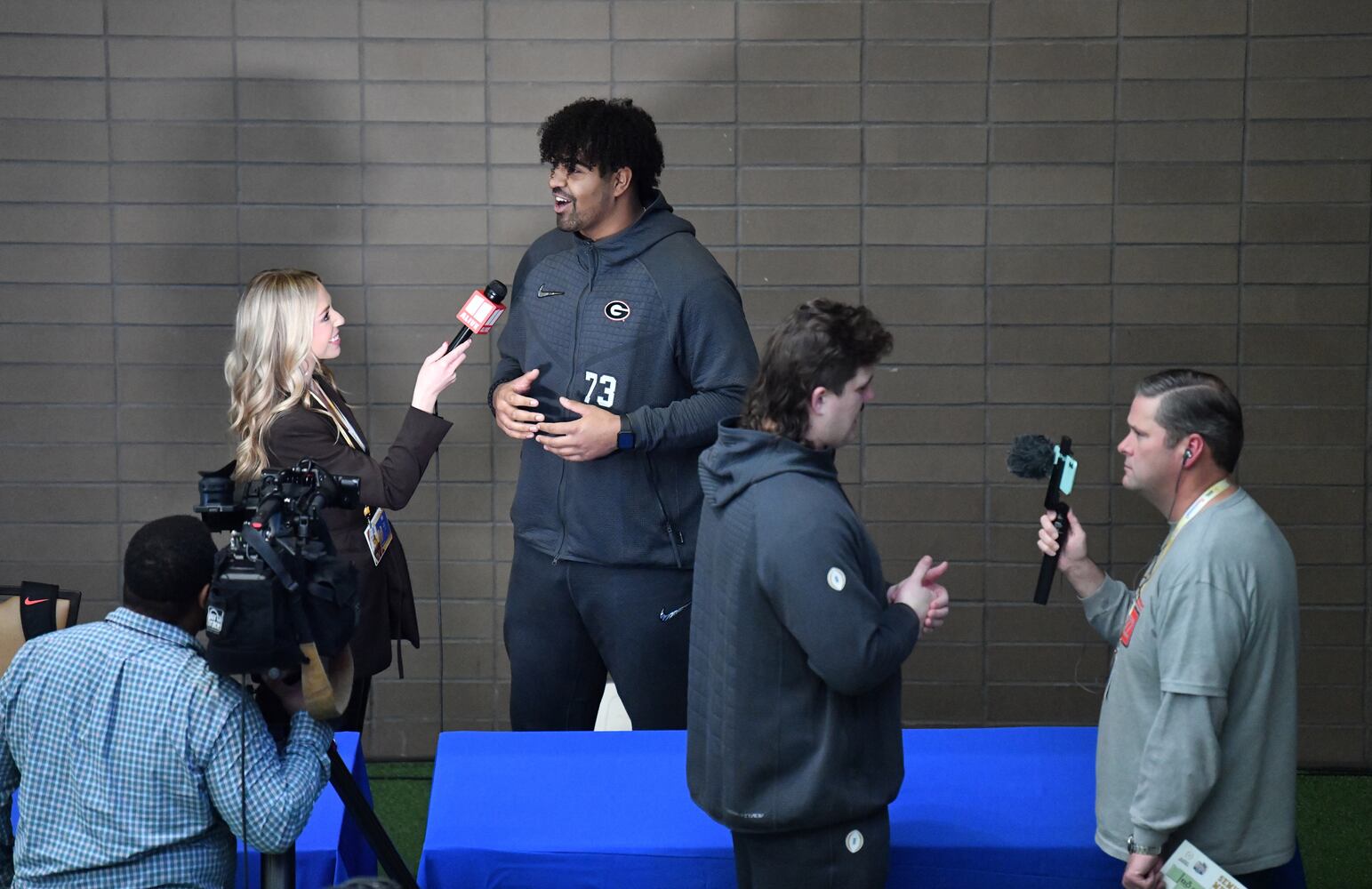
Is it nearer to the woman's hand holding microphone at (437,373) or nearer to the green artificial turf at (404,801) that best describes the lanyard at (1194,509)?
the woman's hand holding microphone at (437,373)

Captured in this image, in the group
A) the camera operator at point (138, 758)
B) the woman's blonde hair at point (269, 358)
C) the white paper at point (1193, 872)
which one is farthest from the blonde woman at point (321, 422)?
the white paper at point (1193, 872)

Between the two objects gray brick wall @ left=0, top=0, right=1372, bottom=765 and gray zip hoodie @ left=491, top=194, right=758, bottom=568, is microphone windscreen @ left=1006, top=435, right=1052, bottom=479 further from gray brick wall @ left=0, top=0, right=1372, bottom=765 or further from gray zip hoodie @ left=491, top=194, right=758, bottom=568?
gray brick wall @ left=0, top=0, right=1372, bottom=765

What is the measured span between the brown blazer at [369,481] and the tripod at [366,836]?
3.24 feet

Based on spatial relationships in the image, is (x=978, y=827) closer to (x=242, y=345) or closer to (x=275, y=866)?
Result: (x=275, y=866)

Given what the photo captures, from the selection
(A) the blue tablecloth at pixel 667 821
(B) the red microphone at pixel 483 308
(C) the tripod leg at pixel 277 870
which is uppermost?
(B) the red microphone at pixel 483 308

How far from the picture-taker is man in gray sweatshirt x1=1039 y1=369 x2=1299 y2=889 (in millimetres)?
2047

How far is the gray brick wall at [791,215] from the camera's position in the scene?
13.3 ft

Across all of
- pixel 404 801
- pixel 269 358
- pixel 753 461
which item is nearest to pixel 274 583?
pixel 753 461

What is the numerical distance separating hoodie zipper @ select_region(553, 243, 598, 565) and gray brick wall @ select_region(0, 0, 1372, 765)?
105cm

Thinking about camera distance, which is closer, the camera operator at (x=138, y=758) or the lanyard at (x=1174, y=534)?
the camera operator at (x=138, y=758)

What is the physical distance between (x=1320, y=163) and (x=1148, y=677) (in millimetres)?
2545

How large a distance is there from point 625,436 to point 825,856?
1.21 meters

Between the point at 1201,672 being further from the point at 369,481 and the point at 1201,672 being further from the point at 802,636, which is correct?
the point at 369,481

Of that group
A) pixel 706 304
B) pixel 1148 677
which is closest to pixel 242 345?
pixel 706 304
